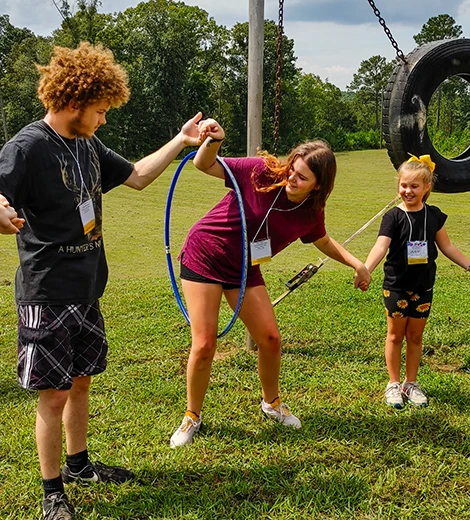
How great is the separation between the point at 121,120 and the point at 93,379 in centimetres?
4514

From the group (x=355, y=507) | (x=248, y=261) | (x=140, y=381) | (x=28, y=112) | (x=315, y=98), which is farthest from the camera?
(x=315, y=98)

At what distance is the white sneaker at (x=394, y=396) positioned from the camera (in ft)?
12.4

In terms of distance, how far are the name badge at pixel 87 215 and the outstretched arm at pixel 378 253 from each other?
5.84 feet

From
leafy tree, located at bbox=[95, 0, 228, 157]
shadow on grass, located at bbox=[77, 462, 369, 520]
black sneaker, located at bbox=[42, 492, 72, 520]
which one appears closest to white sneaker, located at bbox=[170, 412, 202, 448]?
shadow on grass, located at bbox=[77, 462, 369, 520]

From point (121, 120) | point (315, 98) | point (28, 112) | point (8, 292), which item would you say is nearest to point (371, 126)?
point (315, 98)

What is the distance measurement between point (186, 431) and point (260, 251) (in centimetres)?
112

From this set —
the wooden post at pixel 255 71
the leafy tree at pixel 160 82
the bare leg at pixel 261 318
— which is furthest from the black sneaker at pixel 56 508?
the leafy tree at pixel 160 82

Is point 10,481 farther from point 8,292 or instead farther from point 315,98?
point 315,98

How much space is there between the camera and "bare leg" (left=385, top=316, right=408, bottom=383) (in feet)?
12.6

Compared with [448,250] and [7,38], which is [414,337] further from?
[7,38]

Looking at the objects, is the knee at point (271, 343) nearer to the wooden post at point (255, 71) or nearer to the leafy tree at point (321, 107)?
the wooden post at point (255, 71)

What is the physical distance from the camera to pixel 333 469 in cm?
310

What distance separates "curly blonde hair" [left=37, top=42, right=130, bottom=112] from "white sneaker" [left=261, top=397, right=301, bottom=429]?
6.79 feet

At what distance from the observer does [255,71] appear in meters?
4.28
